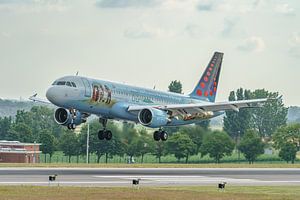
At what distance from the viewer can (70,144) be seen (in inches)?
7170

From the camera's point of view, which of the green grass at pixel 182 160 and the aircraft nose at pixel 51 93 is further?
the green grass at pixel 182 160

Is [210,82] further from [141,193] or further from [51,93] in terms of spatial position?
[141,193]

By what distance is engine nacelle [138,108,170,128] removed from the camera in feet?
339

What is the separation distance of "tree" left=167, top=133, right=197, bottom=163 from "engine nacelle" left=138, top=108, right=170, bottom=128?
4727 centimetres

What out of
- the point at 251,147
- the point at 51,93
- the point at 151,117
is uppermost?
the point at 51,93

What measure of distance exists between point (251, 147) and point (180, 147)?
14.8 metres

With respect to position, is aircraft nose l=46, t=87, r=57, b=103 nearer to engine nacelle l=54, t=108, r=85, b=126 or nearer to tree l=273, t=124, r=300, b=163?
engine nacelle l=54, t=108, r=85, b=126

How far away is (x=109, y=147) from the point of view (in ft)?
584

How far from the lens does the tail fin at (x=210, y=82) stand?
121 m

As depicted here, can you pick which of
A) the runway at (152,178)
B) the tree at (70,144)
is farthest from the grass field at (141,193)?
the tree at (70,144)

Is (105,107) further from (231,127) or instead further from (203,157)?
(231,127)

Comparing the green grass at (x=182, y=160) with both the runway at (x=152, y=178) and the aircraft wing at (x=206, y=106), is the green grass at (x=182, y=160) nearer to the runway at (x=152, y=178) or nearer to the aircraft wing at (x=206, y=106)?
the aircraft wing at (x=206, y=106)

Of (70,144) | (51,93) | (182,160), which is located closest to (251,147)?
(182,160)

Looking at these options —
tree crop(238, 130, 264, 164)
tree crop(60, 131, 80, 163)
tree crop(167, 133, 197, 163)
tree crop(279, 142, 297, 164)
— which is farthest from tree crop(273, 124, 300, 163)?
tree crop(60, 131, 80, 163)
